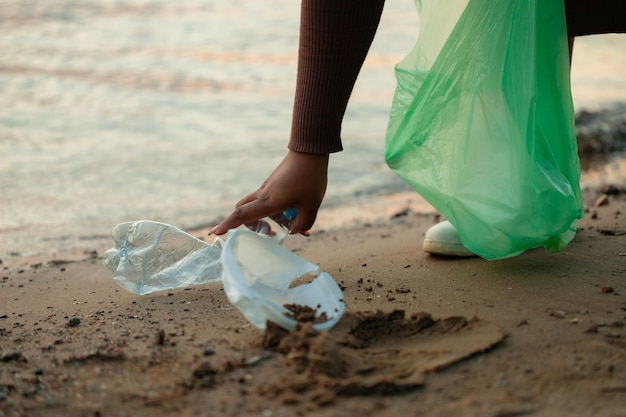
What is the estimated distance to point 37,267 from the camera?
2.51 meters

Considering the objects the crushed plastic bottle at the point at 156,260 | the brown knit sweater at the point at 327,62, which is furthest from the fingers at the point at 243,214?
the crushed plastic bottle at the point at 156,260

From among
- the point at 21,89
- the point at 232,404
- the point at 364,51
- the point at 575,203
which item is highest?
the point at 364,51

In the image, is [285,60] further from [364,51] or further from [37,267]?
[364,51]

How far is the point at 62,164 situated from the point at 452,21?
2.72 meters

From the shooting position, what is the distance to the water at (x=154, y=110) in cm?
350

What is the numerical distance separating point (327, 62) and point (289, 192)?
0.95 ft

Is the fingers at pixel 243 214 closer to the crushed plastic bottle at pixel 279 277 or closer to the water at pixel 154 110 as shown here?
the crushed plastic bottle at pixel 279 277

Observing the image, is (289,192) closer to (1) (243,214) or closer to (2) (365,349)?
(1) (243,214)

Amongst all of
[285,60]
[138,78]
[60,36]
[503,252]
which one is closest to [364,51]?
[503,252]

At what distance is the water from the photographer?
11.5ft

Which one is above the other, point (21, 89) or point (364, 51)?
point (364, 51)

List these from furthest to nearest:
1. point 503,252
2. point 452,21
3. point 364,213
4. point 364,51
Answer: point 364,213, point 452,21, point 503,252, point 364,51

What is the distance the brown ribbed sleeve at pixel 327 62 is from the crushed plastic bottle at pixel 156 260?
33 cm

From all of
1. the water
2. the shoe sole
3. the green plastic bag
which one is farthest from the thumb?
the water
